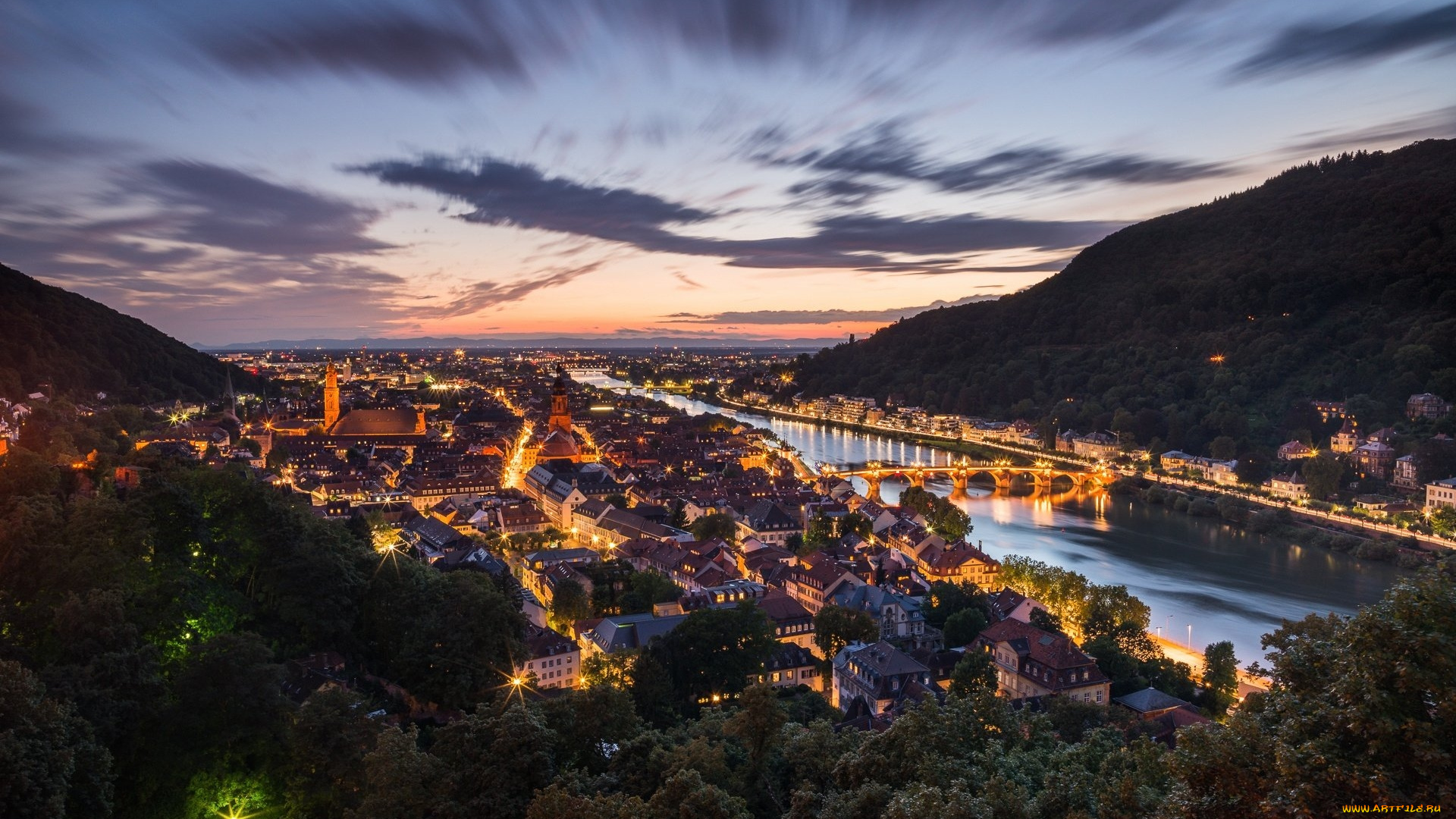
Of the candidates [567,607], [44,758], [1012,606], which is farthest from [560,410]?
[44,758]

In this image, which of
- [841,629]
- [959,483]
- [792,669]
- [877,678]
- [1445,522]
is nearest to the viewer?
[877,678]

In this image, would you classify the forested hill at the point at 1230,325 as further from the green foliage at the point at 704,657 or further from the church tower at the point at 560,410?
the green foliage at the point at 704,657

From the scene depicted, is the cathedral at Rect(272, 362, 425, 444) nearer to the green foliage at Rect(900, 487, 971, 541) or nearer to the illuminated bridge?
the illuminated bridge

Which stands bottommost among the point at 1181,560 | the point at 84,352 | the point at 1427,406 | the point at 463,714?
the point at 1181,560

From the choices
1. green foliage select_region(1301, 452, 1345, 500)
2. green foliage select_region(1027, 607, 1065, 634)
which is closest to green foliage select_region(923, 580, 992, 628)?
green foliage select_region(1027, 607, 1065, 634)

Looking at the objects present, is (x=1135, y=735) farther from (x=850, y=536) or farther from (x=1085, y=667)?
(x=850, y=536)

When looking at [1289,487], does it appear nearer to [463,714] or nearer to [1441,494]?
[1441,494]
